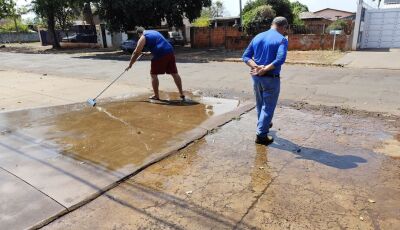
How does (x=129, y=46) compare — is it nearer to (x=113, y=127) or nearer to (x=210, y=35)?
(x=210, y=35)

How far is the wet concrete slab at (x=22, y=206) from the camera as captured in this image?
280 cm

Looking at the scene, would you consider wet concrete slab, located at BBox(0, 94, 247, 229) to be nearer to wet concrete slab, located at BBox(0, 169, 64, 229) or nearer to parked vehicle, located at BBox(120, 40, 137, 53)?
wet concrete slab, located at BBox(0, 169, 64, 229)

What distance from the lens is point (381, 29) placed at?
64.4ft

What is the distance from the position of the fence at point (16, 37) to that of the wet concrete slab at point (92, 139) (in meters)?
47.7

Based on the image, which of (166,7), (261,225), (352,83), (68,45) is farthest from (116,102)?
(68,45)

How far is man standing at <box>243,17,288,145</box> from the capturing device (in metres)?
4.20

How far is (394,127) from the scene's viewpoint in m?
5.29

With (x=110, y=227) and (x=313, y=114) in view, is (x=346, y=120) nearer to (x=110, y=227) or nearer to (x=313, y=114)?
(x=313, y=114)

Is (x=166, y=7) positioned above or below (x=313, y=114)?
above

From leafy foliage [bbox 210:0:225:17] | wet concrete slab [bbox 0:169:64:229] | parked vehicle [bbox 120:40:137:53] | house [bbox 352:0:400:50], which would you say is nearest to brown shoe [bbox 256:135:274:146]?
wet concrete slab [bbox 0:169:64:229]

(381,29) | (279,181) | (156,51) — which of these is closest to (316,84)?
(156,51)

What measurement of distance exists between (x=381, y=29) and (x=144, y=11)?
1452cm

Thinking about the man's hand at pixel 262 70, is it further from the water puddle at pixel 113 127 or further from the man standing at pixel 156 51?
the man standing at pixel 156 51

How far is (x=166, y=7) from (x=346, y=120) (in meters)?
17.8
